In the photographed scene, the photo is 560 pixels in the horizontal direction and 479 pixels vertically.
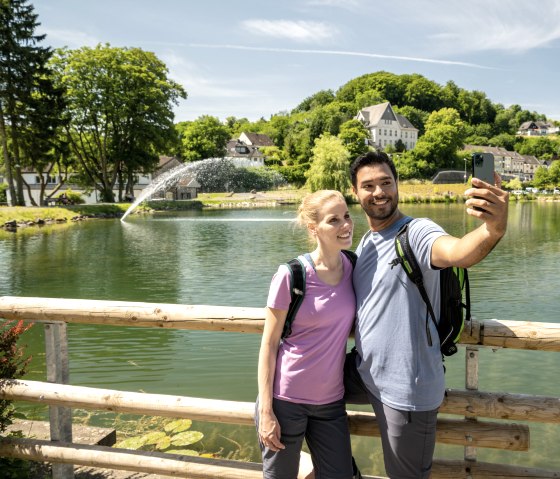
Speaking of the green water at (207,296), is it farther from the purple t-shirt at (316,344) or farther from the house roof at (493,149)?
the house roof at (493,149)

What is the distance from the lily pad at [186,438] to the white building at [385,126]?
414 feet

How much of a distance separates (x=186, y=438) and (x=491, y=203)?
504 cm

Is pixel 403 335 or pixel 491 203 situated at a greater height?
pixel 491 203

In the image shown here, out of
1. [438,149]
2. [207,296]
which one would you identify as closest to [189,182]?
[438,149]

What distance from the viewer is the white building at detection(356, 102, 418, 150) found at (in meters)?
130

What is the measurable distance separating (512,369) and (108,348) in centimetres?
770

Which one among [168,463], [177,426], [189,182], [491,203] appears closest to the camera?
[491,203]

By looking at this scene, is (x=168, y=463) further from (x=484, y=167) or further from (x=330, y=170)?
(x=330, y=170)

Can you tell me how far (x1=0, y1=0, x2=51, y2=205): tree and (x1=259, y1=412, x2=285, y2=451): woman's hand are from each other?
4612cm

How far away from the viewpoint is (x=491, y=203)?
2.18 m

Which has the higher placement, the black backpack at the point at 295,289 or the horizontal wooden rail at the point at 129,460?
the black backpack at the point at 295,289

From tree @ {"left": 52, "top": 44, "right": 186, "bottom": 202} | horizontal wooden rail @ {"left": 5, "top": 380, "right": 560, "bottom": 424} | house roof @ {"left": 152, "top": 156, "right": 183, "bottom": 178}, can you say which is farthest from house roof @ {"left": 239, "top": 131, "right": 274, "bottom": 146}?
horizontal wooden rail @ {"left": 5, "top": 380, "right": 560, "bottom": 424}

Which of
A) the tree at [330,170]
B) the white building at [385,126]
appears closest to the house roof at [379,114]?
the white building at [385,126]

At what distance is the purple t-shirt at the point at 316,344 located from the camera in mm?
2836
